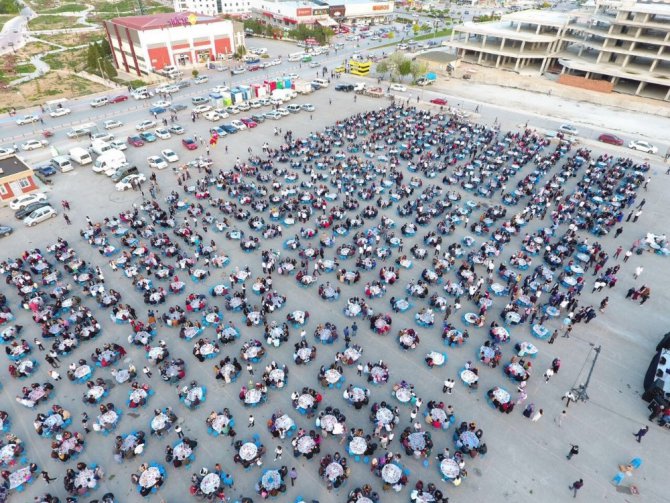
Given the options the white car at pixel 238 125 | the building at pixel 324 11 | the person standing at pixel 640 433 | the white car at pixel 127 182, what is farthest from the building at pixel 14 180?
the building at pixel 324 11

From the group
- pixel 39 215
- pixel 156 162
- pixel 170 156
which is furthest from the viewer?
pixel 170 156

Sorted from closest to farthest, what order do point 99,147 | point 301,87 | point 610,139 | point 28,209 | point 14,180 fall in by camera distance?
point 28,209 < point 14,180 < point 99,147 < point 610,139 < point 301,87

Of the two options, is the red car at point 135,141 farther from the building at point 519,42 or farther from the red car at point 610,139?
A: the building at point 519,42

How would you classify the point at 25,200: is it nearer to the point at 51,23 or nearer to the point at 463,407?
the point at 463,407

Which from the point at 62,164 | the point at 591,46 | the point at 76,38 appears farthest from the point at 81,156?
the point at 76,38

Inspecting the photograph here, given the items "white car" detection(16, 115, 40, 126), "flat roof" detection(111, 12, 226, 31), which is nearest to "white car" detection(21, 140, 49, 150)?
"white car" detection(16, 115, 40, 126)

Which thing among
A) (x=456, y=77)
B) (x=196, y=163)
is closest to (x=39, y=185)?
(x=196, y=163)
